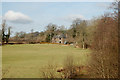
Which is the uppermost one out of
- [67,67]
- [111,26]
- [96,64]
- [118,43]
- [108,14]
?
[108,14]

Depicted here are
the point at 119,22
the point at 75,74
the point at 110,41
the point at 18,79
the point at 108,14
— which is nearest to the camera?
the point at 119,22

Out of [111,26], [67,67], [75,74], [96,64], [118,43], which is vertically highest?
[111,26]

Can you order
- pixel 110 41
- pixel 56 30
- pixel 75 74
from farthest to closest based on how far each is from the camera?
pixel 56 30 < pixel 75 74 < pixel 110 41

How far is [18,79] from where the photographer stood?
7.66 metres

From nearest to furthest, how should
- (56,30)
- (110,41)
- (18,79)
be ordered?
(110,41) → (18,79) → (56,30)

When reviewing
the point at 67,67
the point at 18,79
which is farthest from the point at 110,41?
the point at 18,79

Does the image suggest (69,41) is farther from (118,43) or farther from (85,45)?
(118,43)

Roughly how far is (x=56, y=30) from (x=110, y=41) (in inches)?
1973

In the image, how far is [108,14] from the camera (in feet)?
19.1

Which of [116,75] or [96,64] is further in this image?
[96,64]

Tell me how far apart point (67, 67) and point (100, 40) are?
3107mm

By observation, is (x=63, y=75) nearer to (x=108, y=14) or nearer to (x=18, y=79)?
(x=18, y=79)

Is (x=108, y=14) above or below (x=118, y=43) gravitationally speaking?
above

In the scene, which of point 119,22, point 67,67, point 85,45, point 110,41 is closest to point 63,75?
point 67,67
